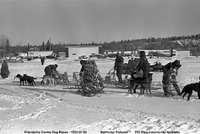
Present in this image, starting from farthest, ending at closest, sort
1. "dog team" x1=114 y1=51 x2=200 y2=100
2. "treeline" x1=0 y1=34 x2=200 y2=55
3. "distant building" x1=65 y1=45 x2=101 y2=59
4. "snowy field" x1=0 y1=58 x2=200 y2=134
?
1. "treeline" x1=0 y1=34 x2=200 y2=55
2. "distant building" x1=65 y1=45 x2=101 y2=59
3. "dog team" x1=114 y1=51 x2=200 y2=100
4. "snowy field" x1=0 y1=58 x2=200 y2=134

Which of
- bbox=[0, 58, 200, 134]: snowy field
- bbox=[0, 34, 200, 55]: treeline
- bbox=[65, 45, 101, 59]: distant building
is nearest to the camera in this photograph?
bbox=[0, 58, 200, 134]: snowy field

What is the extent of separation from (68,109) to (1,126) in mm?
2508

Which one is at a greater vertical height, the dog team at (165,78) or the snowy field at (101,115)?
the dog team at (165,78)

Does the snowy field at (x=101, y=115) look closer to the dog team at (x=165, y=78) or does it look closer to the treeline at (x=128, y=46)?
the dog team at (x=165, y=78)

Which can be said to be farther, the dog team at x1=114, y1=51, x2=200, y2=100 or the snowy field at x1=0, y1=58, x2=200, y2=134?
the dog team at x1=114, y1=51, x2=200, y2=100

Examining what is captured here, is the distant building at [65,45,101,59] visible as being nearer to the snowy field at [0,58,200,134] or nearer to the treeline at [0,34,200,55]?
the treeline at [0,34,200,55]

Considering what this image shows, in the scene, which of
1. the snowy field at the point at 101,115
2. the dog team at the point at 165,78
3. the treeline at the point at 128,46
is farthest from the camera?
the treeline at the point at 128,46

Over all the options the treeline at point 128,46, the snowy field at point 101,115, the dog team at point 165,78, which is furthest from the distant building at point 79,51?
the snowy field at point 101,115

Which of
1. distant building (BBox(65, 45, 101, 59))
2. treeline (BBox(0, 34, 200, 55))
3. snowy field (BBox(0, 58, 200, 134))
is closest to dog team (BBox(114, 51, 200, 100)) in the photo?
snowy field (BBox(0, 58, 200, 134))

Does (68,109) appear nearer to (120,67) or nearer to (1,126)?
(1,126)

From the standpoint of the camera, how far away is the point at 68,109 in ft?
29.3

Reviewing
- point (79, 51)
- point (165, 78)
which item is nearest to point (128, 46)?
point (79, 51)

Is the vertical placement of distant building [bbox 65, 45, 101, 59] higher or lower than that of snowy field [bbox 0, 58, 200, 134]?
higher

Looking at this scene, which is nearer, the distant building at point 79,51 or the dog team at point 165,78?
the dog team at point 165,78
